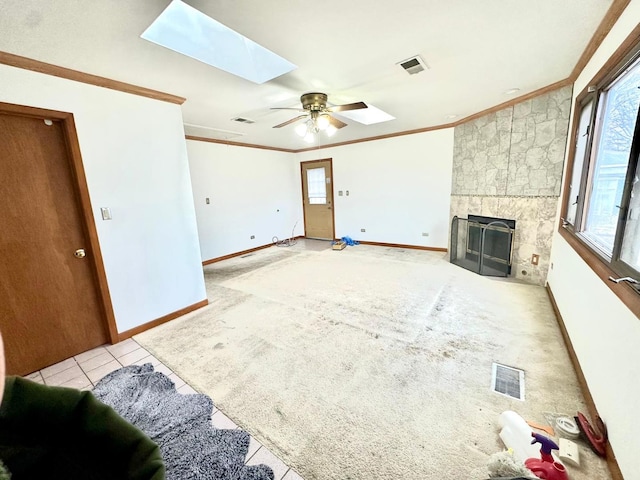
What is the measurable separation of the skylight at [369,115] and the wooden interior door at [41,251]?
3.00 m

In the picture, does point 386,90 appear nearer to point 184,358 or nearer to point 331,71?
point 331,71

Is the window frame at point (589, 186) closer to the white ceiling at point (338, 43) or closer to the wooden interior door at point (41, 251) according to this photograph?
the white ceiling at point (338, 43)

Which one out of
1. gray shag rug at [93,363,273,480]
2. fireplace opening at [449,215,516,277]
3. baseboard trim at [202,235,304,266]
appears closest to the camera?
gray shag rug at [93,363,273,480]

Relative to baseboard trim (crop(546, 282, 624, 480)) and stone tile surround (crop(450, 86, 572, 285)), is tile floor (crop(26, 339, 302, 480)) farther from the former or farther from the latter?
stone tile surround (crop(450, 86, 572, 285))

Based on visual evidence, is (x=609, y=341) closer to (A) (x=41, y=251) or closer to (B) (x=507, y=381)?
(B) (x=507, y=381)

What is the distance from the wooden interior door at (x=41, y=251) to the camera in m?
2.07

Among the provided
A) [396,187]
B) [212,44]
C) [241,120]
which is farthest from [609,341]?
[396,187]

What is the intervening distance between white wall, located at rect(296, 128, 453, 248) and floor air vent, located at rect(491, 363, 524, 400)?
3481 millimetres

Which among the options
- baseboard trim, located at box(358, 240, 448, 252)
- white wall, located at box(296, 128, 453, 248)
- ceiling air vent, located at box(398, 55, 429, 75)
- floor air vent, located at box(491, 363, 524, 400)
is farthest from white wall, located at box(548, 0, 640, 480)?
baseboard trim, located at box(358, 240, 448, 252)

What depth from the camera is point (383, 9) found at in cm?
162

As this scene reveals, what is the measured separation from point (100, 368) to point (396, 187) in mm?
Result: 5190

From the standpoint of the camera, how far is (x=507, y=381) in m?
1.89

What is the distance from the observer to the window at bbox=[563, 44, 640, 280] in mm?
1483

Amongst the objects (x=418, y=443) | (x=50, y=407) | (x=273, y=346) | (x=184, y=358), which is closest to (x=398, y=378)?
(x=418, y=443)
